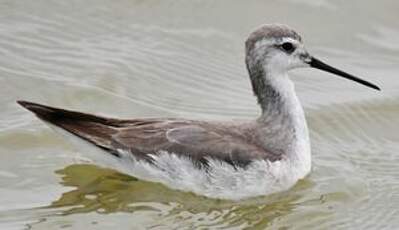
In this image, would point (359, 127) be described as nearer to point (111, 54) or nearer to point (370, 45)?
point (370, 45)

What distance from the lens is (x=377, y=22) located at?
1279 centimetres

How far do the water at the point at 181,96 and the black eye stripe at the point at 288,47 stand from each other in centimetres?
110

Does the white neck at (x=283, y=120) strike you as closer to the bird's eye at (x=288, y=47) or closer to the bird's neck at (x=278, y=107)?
the bird's neck at (x=278, y=107)

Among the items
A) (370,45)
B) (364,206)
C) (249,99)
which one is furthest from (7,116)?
(370,45)

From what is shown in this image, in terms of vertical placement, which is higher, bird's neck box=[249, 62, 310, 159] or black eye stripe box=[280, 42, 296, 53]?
black eye stripe box=[280, 42, 296, 53]

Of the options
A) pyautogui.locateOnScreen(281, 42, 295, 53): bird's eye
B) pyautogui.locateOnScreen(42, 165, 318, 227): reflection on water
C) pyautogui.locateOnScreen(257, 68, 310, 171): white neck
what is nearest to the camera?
pyautogui.locateOnScreen(42, 165, 318, 227): reflection on water

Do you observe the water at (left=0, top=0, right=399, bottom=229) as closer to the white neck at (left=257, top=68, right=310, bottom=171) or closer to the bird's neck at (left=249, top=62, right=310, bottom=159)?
the white neck at (left=257, top=68, right=310, bottom=171)

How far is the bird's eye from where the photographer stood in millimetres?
9633

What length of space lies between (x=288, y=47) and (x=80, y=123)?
1.84m

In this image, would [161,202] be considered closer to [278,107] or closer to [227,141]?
[227,141]

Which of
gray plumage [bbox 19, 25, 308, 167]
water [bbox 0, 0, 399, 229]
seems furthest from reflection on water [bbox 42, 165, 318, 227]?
gray plumage [bbox 19, 25, 308, 167]

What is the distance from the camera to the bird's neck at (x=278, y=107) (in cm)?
962

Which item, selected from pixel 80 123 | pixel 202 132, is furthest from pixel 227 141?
pixel 80 123

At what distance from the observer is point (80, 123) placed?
368 inches
